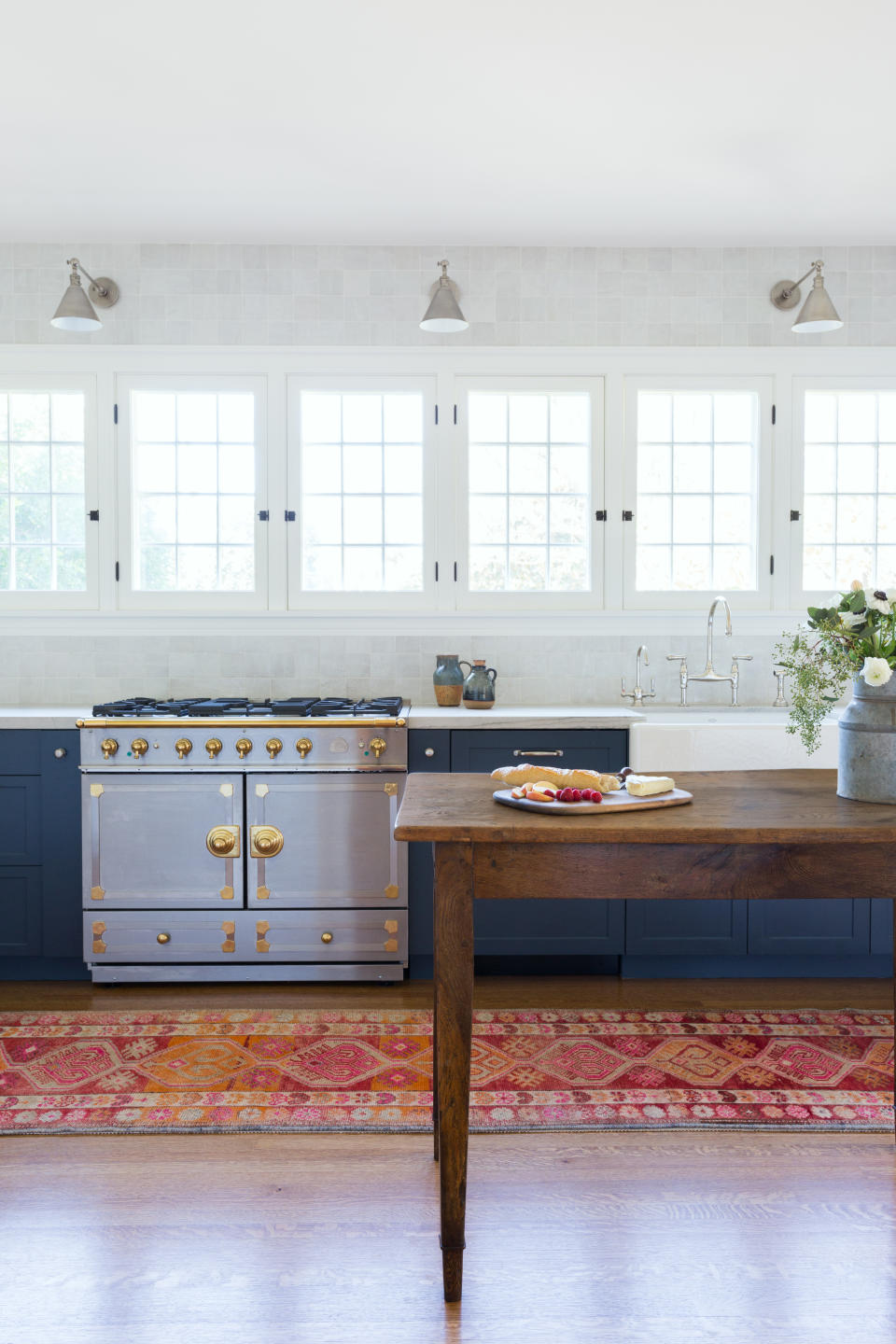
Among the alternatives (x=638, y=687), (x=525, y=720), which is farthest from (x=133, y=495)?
(x=638, y=687)

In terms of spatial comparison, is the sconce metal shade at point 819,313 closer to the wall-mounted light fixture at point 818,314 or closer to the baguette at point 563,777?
the wall-mounted light fixture at point 818,314

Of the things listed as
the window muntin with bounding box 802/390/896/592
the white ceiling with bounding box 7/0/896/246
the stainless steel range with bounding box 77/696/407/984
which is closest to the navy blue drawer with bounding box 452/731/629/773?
the stainless steel range with bounding box 77/696/407/984

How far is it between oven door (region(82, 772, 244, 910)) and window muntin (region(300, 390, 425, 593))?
3.67 ft

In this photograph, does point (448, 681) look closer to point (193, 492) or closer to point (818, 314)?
point (193, 492)

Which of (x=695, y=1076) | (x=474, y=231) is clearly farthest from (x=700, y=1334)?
(x=474, y=231)

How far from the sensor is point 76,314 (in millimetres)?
3715

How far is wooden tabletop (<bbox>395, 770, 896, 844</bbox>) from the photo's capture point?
1.87m

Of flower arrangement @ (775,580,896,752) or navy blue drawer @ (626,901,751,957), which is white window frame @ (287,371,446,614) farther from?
flower arrangement @ (775,580,896,752)

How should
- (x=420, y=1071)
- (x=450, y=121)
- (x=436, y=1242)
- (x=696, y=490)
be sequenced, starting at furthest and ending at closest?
(x=696, y=490) < (x=450, y=121) < (x=420, y=1071) < (x=436, y=1242)

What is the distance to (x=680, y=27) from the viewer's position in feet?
8.77

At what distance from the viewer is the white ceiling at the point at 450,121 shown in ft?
8.70

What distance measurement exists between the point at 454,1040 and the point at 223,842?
1.93 meters

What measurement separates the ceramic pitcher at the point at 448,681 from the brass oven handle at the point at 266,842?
0.90 meters

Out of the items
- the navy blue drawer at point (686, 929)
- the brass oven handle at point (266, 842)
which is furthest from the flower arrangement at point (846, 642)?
the brass oven handle at point (266, 842)
